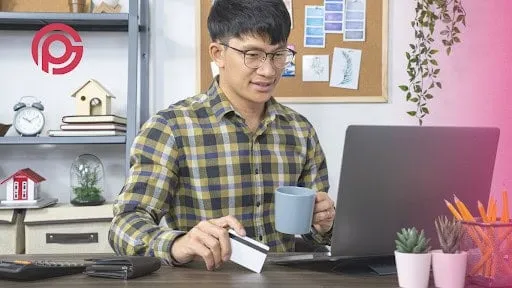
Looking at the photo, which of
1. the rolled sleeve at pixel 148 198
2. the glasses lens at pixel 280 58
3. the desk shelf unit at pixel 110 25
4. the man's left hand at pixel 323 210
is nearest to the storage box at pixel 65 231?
the desk shelf unit at pixel 110 25

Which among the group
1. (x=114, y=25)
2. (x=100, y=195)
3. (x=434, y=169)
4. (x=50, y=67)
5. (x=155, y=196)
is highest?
(x=114, y=25)

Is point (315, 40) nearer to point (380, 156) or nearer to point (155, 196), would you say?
point (155, 196)

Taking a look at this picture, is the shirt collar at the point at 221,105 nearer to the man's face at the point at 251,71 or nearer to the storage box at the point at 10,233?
the man's face at the point at 251,71

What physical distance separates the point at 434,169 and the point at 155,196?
2.20 ft

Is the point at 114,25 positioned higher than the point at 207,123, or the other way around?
the point at 114,25

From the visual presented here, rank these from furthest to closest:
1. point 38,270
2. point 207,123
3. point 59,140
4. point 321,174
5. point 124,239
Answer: point 59,140 → point 321,174 → point 207,123 → point 124,239 → point 38,270

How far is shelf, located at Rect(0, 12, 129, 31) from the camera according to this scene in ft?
8.16

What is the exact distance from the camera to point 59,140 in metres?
2.46

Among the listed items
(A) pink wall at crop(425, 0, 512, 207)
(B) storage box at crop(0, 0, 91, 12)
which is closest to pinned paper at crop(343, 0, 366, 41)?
(A) pink wall at crop(425, 0, 512, 207)

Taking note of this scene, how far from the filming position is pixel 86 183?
2617 mm

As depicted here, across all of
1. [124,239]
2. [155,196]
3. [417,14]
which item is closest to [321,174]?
[155,196]

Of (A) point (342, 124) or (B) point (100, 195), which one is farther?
(A) point (342, 124)

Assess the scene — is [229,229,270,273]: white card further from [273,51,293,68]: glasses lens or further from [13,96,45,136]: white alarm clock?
[13,96,45,136]: white alarm clock

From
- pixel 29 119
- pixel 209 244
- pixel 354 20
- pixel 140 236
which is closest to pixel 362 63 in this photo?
pixel 354 20
